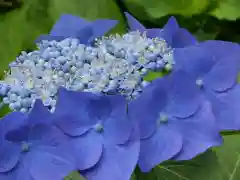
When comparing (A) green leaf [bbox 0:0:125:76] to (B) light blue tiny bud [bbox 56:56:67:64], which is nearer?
(B) light blue tiny bud [bbox 56:56:67:64]

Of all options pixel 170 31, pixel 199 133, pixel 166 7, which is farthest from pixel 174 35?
pixel 166 7

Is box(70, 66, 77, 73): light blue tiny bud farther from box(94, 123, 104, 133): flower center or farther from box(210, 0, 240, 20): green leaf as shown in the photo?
box(210, 0, 240, 20): green leaf

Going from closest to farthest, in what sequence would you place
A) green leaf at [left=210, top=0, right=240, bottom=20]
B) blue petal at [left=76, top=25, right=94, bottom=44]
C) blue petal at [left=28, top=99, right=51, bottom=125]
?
1. blue petal at [left=28, top=99, right=51, bottom=125]
2. blue petal at [left=76, top=25, right=94, bottom=44]
3. green leaf at [left=210, top=0, right=240, bottom=20]

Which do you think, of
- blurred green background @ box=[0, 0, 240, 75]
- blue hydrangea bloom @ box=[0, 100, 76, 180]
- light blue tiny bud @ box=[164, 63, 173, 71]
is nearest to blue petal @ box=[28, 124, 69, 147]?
blue hydrangea bloom @ box=[0, 100, 76, 180]

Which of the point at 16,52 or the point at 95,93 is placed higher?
the point at 95,93

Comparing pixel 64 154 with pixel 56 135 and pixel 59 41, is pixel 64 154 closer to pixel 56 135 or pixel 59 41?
pixel 56 135

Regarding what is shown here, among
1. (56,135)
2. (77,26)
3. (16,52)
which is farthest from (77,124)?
(16,52)

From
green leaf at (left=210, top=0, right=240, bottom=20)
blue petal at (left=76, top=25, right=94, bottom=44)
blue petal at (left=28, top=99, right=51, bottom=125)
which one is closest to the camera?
blue petal at (left=28, top=99, right=51, bottom=125)

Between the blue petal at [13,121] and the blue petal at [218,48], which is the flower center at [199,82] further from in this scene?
the blue petal at [13,121]
